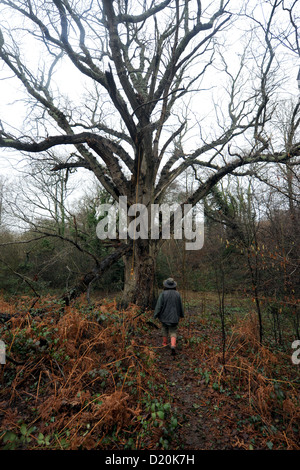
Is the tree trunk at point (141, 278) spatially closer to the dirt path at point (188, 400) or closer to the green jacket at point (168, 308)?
the green jacket at point (168, 308)

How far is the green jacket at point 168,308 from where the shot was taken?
527 cm

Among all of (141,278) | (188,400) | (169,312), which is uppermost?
(141,278)

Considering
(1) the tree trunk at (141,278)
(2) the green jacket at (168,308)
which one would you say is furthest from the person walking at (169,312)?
(1) the tree trunk at (141,278)

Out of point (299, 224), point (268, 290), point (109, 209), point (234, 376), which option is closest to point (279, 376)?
point (234, 376)

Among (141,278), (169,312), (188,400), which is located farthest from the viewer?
(141,278)

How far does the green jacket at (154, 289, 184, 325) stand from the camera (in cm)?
527

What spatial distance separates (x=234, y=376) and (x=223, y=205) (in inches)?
547

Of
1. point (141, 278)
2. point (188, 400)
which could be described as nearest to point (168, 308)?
point (188, 400)

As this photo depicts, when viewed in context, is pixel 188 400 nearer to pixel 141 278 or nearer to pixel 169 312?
pixel 169 312

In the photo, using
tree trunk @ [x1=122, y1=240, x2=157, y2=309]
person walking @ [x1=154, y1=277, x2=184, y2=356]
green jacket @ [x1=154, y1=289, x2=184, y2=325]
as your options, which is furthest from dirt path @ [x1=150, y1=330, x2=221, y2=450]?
tree trunk @ [x1=122, y1=240, x2=157, y2=309]

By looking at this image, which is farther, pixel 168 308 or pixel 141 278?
pixel 141 278

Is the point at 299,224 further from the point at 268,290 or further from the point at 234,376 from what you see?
the point at 234,376

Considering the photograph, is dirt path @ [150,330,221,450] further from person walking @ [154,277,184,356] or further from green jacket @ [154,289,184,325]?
green jacket @ [154,289,184,325]

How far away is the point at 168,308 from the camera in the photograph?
5.37m
